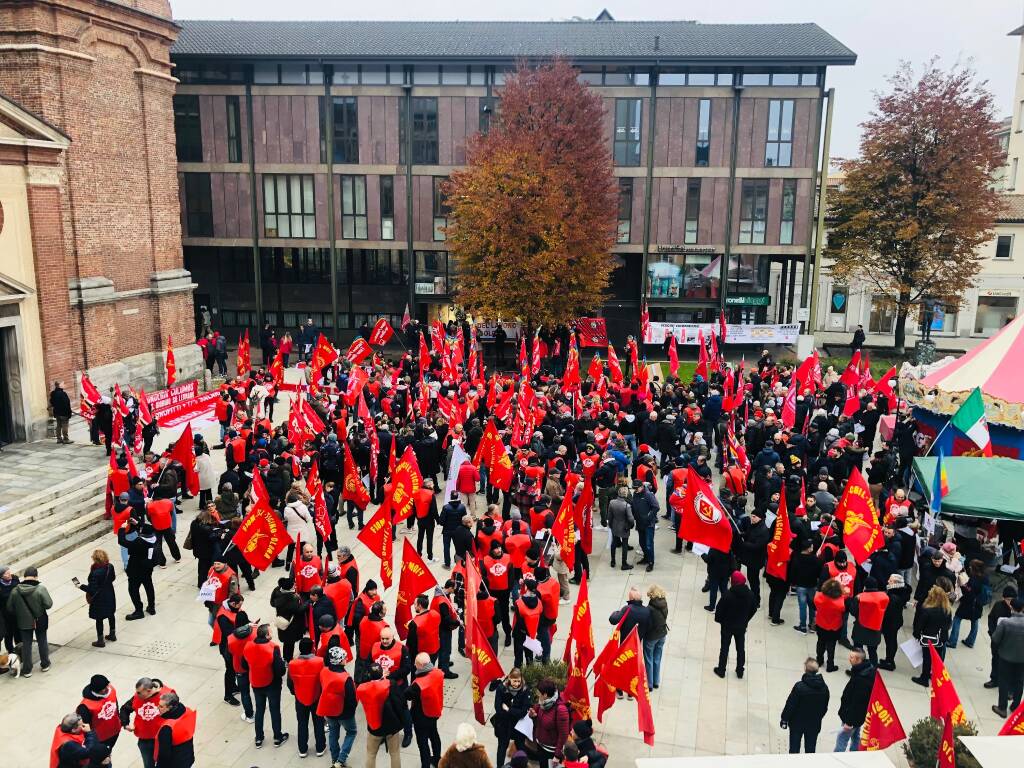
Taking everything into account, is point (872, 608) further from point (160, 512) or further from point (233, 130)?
point (233, 130)

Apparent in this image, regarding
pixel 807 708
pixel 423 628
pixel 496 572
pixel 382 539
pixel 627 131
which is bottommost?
pixel 807 708

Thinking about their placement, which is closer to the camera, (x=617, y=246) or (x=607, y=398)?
(x=607, y=398)

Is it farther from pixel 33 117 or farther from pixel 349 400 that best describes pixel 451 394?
pixel 33 117

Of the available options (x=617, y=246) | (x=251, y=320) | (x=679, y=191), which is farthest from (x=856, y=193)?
(x=251, y=320)

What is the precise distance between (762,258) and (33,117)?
3087cm

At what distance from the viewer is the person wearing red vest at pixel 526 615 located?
11.2 metres

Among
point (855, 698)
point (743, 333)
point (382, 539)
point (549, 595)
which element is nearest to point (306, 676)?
point (382, 539)

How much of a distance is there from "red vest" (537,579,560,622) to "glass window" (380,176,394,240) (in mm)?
30976

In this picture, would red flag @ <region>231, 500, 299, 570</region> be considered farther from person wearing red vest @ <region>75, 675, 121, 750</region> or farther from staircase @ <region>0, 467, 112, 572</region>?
staircase @ <region>0, 467, 112, 572</region>

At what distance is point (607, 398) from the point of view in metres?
23.0

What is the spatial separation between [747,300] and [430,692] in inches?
1336

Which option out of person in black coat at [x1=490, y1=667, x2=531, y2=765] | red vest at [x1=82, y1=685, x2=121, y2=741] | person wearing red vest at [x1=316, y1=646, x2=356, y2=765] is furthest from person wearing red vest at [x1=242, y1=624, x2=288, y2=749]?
person in black coat at [x1=490, y1=667, x2=531, y2=765]

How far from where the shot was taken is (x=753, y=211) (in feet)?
128

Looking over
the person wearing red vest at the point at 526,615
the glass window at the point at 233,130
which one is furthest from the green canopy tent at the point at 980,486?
the glass window at the point at 233,130
